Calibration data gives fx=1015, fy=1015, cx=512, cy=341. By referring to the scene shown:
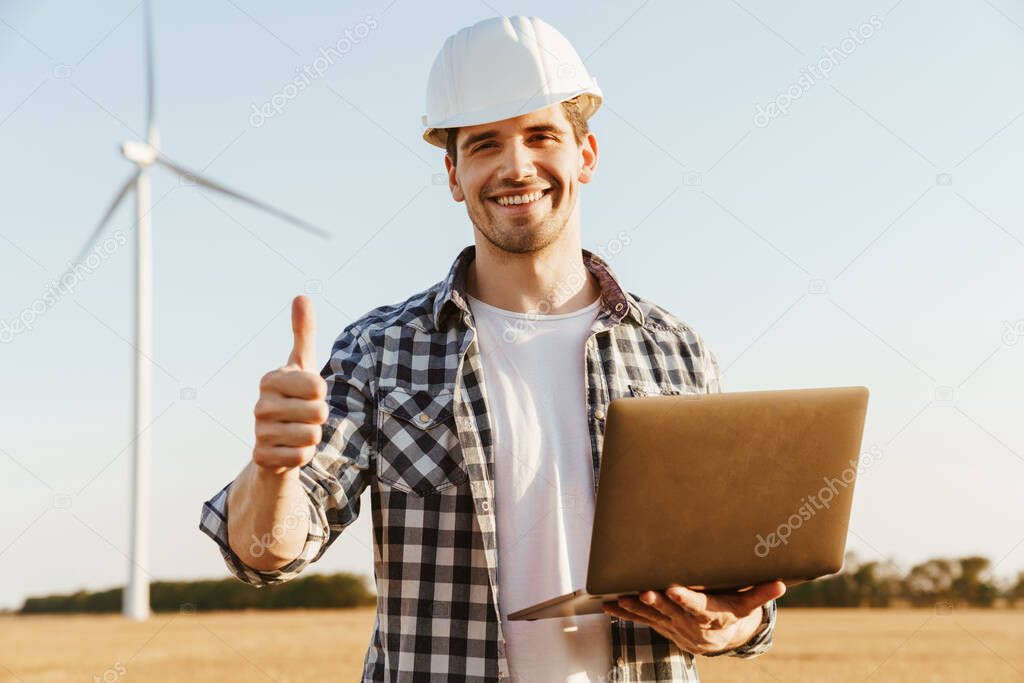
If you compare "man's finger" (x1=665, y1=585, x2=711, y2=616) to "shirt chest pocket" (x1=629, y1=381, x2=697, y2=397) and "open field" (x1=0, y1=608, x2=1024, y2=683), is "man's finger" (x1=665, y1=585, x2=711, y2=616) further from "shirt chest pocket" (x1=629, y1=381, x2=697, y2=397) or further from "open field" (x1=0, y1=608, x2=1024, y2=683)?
"open field" (x1=0, y1=608, x2=1024, y2=683)

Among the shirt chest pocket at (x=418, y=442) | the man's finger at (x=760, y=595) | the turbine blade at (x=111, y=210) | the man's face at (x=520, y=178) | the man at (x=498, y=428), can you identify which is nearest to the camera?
the man's finger at (x=760, y=595)

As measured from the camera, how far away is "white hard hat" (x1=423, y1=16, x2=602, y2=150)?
4293 mm

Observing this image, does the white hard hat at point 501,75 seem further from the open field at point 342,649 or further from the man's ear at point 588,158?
the open field at point 342,649

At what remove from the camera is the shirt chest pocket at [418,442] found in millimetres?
3828

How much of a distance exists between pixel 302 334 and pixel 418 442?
119 centimetres

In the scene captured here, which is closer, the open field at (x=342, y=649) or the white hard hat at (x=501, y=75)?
the white hard hat at (x=501, y=75)

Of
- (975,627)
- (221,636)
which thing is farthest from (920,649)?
(221,636)

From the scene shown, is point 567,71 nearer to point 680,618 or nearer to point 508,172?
point 508,172

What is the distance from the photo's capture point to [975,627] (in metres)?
32.5

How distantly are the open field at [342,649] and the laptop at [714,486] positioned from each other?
21.2 metres

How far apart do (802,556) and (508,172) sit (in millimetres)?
1900

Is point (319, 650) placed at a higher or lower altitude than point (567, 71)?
lower

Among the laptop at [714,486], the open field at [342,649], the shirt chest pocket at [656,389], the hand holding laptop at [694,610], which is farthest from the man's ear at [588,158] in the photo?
the open field at [342,649]

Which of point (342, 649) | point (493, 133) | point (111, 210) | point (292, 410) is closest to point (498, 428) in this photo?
point (493, 133)
